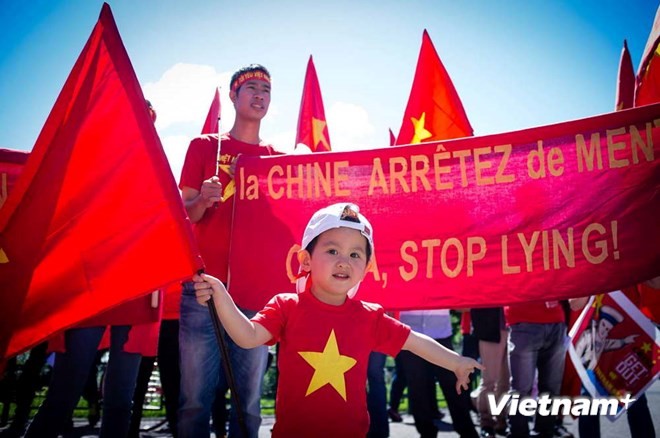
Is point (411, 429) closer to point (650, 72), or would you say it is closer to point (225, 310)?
point (650, 72)

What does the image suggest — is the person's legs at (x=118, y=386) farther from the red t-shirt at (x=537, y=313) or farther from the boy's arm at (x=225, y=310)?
the red t-shirt at (x=537, y=313)

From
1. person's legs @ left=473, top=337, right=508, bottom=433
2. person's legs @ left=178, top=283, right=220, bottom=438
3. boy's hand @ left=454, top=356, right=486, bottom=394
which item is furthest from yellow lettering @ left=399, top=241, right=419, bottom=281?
person's legs @ left=473, top=337, right=508, bottom=433

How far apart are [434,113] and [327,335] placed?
343cm

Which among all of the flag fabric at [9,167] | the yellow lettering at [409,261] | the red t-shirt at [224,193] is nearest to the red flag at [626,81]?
the yellow lettering at [409,261]

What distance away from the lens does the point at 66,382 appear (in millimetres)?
2857

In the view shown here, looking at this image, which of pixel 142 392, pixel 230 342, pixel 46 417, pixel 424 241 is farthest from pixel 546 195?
pixel 142 392

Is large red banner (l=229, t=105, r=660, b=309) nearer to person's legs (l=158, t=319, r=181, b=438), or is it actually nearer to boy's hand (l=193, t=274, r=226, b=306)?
boy's hand (l=193, t=274, r=226, b=306)

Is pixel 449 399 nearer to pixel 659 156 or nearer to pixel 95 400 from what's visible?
pixel 659 156

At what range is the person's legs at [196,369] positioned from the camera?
102 inches

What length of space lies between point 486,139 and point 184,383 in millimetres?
2503

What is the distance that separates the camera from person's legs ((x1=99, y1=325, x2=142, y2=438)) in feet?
9.45

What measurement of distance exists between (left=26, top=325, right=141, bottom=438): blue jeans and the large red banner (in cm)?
86

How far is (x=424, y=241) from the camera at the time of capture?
318 centimetres

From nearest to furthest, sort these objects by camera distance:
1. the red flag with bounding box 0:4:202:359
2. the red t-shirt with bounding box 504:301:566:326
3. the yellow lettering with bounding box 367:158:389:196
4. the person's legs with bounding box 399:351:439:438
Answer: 1. the red flag with bounding box 0:4:202:359
2. the yellow lettering with bounding box 367:158:389:196
3. the person's legs with bounding box 399:351:439:438
4. the red t-shirt with bounding box 504:301:566:326
